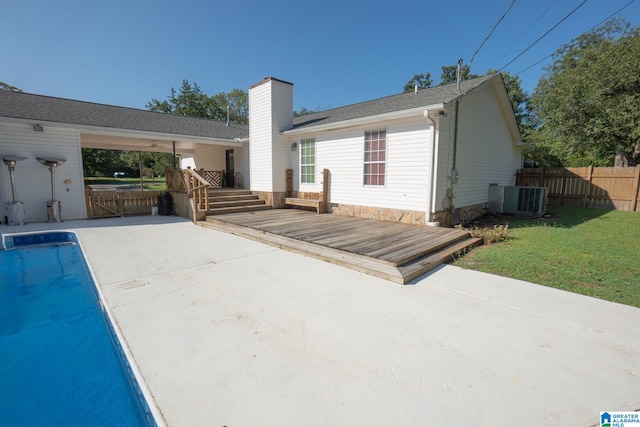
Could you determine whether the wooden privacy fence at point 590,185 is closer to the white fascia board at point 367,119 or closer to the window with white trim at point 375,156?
the window with white trim at point 375,156

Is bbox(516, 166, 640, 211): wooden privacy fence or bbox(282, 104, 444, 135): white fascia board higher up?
bbox(282, 104, 444, 135): white fascia board

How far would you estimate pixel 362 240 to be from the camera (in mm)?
5707

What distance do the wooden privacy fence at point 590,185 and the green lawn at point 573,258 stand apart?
16.0 feet

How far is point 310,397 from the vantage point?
76.8 inches

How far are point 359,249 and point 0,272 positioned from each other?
6.69m

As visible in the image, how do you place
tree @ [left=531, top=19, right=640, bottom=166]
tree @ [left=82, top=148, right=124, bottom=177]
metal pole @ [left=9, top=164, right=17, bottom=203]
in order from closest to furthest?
1. metal pole @ [left=9, top=164, right=17, bottom=203]
2. tree @ [left=531, top=19, right=640, bottom=166]
3. tree @ [left=82, top=148, right=124, bottom=177]

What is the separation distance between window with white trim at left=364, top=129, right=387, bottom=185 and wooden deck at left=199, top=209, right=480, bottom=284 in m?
1.29

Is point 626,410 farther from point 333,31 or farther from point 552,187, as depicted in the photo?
point 333,31

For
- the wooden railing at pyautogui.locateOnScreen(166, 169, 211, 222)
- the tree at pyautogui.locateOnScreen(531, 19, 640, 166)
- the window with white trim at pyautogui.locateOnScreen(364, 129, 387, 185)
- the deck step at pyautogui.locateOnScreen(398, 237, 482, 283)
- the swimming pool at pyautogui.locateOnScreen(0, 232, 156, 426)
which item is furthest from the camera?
the tree at pyautogui.locateOnScreen(531, 19, 640, 166)

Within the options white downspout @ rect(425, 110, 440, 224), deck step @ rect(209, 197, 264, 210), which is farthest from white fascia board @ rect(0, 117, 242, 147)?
white downspout @ rect(425, 110, 440, 224)

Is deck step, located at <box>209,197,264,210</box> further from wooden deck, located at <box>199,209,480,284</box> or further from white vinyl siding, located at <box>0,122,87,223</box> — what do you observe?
white vinyl siding, located at <box>0,122,87,223</box>

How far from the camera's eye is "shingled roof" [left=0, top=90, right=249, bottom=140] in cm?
916

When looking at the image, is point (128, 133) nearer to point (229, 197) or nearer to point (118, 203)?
point (118, 203)

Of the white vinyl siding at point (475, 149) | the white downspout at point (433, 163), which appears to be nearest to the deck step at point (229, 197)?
the white downspout at point (433, 163)
